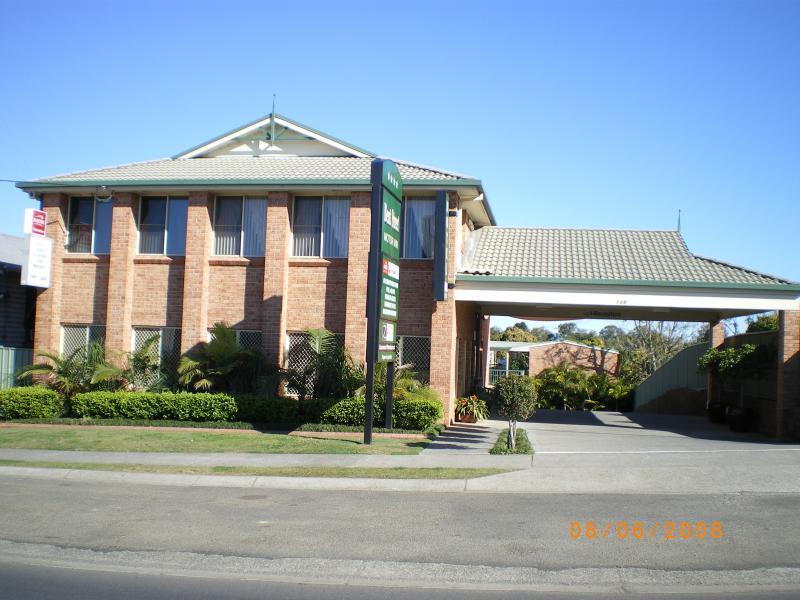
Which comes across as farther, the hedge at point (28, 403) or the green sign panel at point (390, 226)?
the hedge at point (28, 403)

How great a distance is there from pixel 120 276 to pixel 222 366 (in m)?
4.14

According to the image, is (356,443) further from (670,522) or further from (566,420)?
(566,420)

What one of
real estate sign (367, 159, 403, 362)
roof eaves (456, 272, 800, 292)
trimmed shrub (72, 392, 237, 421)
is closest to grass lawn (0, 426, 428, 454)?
trimmed shrub (72, 392, 237, 421)

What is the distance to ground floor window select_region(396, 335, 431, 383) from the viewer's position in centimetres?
2006

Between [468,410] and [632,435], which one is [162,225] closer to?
[468,410]

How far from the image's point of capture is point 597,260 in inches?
841

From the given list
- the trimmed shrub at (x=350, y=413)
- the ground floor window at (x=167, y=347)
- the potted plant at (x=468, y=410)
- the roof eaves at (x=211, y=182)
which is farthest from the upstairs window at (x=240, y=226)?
the potted plant at (x=468, y=410)

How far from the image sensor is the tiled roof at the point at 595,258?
19.8m

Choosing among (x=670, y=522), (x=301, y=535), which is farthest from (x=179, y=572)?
(x=670, y=522)

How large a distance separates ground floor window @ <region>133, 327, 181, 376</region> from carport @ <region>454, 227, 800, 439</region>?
782 cm

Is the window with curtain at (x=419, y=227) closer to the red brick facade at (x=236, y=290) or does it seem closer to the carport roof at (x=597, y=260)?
the red brick facade at (x=236, y=290)

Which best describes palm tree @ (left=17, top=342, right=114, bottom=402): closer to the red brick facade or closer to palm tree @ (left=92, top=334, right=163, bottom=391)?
palm tree @ (left=92, top=334, right=163, bottom=391)

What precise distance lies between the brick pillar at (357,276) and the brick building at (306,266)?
4cm

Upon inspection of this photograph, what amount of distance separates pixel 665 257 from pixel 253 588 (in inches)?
676
